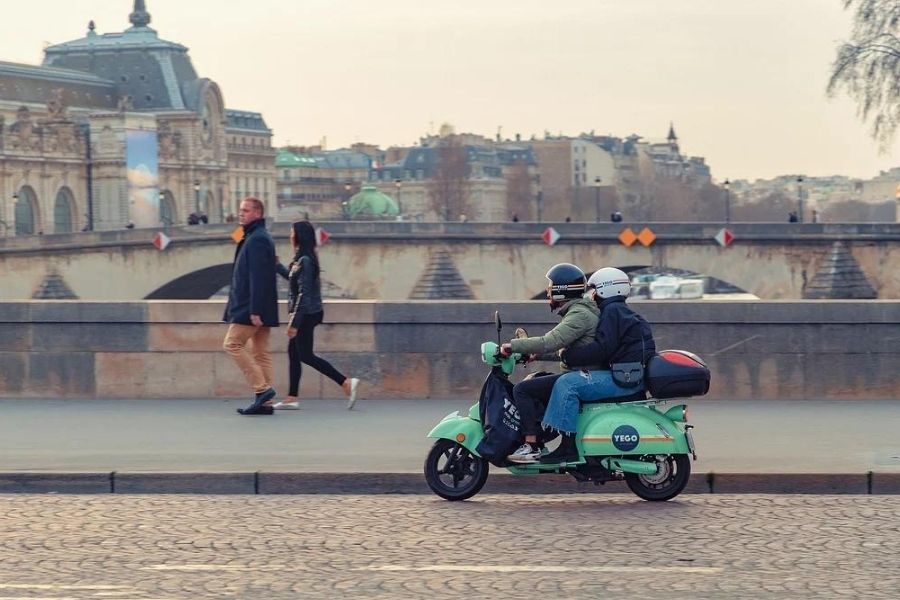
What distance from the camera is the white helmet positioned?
31.3ft

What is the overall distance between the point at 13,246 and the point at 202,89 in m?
78.3

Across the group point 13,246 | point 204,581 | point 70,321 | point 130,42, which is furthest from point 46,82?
point 204,581

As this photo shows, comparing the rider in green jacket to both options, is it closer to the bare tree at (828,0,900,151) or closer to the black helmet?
the black helmet

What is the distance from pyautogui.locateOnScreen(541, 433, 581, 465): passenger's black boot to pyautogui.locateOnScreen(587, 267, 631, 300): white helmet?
816 mm

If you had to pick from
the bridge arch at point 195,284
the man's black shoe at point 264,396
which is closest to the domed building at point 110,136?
the bridge arch at point 195,284

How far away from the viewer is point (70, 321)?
14398 millimetres

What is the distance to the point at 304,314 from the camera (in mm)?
13133

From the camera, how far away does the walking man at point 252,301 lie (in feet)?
42.0

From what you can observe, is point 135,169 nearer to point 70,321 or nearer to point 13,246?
point 13,246

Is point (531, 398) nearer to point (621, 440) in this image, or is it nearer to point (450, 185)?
point (621, 440)

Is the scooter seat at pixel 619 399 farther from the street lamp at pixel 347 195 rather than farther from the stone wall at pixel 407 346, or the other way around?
the street lamp at pixel 347 195

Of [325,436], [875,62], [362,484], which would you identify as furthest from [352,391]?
[875,62]

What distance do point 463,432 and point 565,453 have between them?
56 centimetres

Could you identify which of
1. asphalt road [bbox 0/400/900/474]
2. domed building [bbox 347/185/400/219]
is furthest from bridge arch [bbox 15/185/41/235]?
asphalt road [bbox 0/400/900/474]
